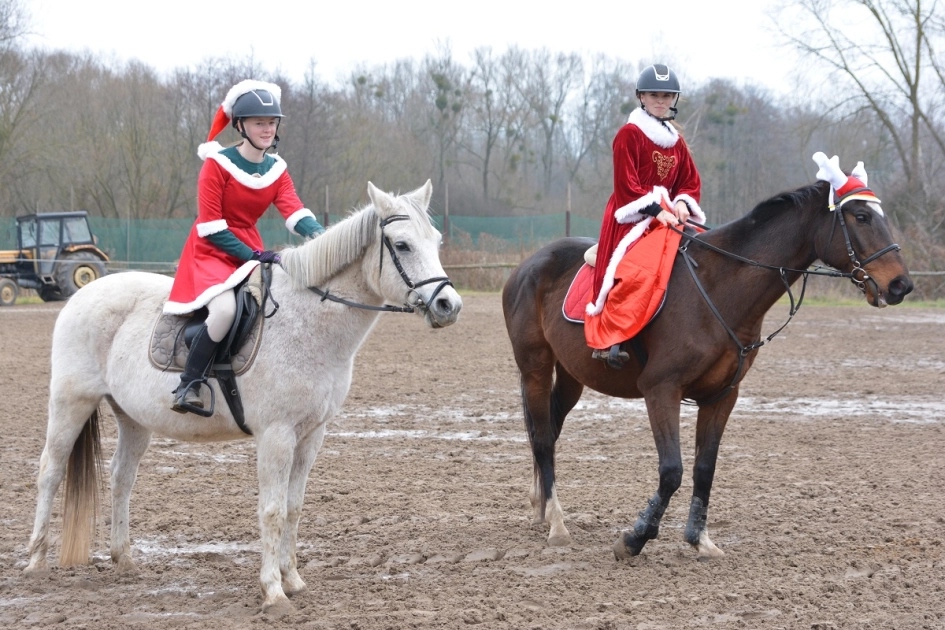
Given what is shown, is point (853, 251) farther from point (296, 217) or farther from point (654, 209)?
point (296, 217)

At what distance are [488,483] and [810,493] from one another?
89.5 inches

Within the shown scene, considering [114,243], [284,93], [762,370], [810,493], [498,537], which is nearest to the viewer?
[498,537]

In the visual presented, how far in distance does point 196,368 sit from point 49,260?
2196 centimetres

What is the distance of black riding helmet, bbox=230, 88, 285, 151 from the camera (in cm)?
434

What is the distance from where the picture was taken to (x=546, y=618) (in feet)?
12.8

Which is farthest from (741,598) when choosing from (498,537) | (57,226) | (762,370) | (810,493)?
(57,226)

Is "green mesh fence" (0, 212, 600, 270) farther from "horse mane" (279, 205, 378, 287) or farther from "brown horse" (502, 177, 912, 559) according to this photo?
"horse mane" (279, 205, 378, 287)

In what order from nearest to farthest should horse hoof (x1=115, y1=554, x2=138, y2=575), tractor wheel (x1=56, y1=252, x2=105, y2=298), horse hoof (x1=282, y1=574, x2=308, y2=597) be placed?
horse hoof (x1=282, y1=574, x2=308, y2=597) < horse hoof (x1=115, y1=554, x2=138, y2=575) < tractor wheel (x1=56, y1=252, x2=105, y2=298)

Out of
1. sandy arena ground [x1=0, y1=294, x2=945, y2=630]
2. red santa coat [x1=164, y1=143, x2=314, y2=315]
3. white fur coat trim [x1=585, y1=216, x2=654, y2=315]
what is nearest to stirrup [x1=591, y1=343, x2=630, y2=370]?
white fur coat trim [x1=585, y1=216, x2=654, y2=315]

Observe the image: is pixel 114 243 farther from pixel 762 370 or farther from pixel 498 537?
pixel 498 537

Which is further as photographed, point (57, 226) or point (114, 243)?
point (114, 243)

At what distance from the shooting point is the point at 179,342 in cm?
435

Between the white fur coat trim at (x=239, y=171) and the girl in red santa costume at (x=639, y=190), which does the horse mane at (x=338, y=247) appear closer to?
the white fur coat trim at (x=239, y=171)

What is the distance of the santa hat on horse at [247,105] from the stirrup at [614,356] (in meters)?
2.20
